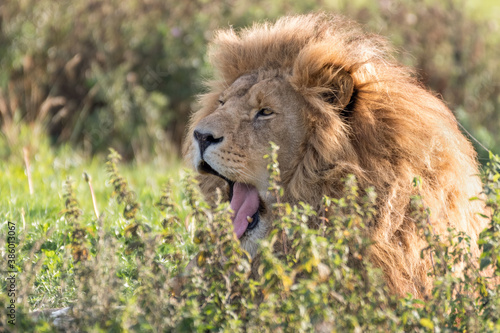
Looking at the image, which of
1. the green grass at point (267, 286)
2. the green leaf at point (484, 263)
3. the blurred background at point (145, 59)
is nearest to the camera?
the green grass at point (267, 286)

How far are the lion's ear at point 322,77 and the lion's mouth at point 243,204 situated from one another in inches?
24.5

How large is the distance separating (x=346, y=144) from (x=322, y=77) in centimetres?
39

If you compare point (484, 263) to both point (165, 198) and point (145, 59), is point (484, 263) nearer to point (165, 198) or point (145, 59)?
point (165, 198)

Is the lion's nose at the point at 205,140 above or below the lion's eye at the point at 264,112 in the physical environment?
below

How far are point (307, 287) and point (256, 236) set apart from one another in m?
1.21

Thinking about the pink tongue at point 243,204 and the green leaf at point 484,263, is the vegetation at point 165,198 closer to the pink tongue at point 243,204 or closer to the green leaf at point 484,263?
the green leaf at point 484,263

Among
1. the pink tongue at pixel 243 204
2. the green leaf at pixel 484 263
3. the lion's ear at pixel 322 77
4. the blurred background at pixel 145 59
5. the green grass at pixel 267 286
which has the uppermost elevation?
the lion's ear at pixel 322 77

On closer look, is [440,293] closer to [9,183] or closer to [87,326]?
[87,326]

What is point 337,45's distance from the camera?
3756 mm

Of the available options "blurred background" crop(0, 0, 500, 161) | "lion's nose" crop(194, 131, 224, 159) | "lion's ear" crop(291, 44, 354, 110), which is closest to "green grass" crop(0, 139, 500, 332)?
"lion's nose" crop(194, 131, 224, 159)

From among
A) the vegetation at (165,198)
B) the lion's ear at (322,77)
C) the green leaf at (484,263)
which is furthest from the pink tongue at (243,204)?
the green leaf at (484,263)

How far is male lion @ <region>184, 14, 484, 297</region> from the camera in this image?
3.49m

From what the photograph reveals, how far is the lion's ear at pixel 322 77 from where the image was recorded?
3678 millimetres

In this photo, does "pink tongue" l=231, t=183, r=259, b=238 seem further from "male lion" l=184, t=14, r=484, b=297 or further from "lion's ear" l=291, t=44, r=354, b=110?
"lion's ear" l=291, t=44, r=354, b=110
